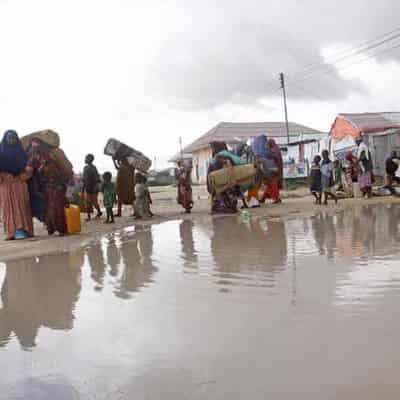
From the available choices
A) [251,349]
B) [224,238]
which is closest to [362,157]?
[224,238]

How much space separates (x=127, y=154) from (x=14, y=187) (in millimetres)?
4126

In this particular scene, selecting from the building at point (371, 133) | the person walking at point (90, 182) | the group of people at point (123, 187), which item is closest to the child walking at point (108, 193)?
the group of people at point (123, 187)

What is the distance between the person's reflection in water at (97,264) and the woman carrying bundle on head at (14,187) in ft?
7.39

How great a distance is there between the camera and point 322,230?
27.5ft

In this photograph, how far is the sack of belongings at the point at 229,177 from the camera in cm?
1281

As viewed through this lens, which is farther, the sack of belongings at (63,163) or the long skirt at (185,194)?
the long skirt at (185,194)

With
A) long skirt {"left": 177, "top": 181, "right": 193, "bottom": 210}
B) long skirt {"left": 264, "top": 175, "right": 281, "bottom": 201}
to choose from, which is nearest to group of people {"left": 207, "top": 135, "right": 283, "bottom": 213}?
long skirt {"left": 264, "top": 175, "right": 281, "bottom": 201}

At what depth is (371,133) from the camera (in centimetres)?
1994

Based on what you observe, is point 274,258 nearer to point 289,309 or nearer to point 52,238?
point 289,309

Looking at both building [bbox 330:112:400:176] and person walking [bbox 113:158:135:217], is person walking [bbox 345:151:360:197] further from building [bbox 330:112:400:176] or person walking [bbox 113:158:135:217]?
person walking [bbox 113:158:135:217]

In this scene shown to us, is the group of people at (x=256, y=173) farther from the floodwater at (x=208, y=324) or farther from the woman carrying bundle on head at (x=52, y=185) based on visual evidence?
the floodwater at (x=208, y=324)

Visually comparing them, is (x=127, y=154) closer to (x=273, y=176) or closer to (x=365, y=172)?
(x=273, y=176)

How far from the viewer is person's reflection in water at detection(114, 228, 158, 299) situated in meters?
4.93

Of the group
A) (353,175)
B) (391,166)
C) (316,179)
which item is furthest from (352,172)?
(316,179)
